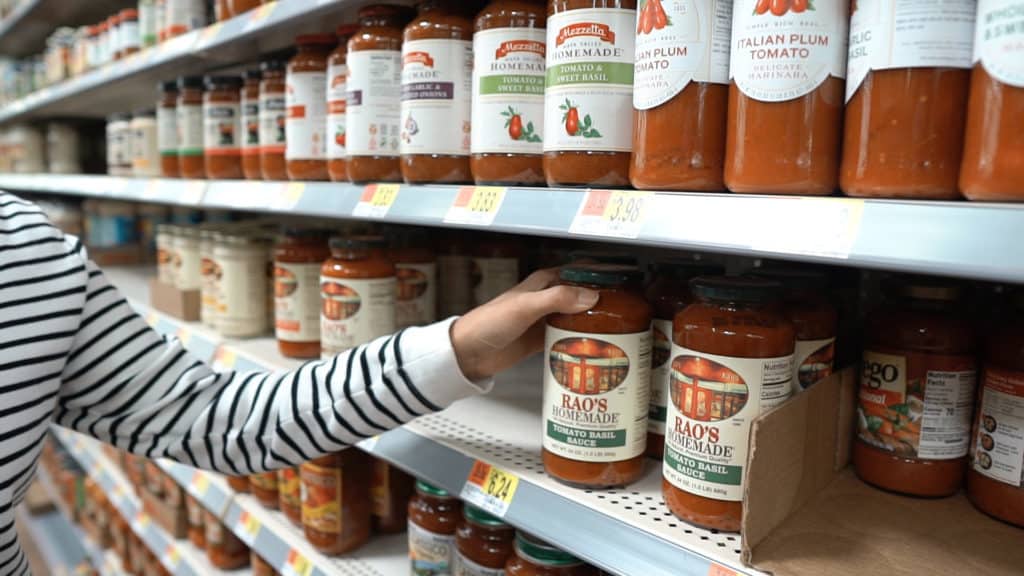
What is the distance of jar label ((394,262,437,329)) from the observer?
135cm

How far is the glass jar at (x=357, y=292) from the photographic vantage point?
1227mm

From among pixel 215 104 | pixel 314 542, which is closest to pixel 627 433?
pixel 314 542

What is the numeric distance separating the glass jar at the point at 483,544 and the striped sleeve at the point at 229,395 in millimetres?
181

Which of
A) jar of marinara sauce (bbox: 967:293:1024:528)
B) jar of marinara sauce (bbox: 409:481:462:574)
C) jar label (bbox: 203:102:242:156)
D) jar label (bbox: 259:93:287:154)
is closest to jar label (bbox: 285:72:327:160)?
jar label (bbox: 259:93:287:154)

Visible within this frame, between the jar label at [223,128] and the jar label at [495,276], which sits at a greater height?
the jar label at [223,128]

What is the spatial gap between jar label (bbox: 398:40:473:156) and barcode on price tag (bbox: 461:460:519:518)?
437 mm

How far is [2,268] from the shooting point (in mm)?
953

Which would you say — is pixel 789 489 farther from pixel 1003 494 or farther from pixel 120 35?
pixel 120 35

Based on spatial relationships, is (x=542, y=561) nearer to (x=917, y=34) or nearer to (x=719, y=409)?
(x=719, y=409)

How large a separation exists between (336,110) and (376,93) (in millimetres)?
145

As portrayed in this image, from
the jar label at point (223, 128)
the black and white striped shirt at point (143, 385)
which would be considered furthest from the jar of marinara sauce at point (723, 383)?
the jar label at point (223, 128)

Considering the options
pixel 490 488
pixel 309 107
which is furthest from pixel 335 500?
pixel 309 107

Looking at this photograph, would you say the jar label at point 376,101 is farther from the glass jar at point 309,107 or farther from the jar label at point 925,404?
the jar label at point 925,404

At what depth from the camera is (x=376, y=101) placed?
3.67 feet
